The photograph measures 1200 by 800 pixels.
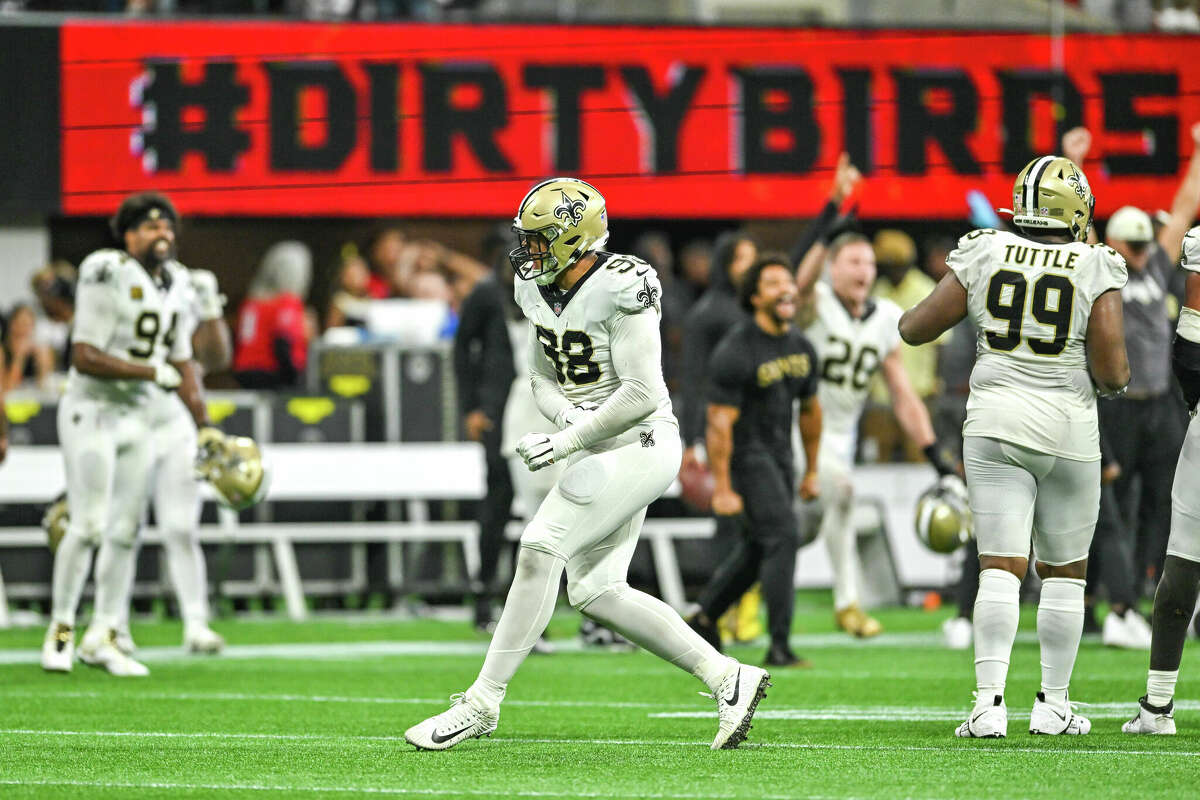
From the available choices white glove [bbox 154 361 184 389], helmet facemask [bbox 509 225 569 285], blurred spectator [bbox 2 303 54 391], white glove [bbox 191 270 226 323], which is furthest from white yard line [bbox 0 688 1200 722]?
blurred spectator [bbox 2 303 54 391]

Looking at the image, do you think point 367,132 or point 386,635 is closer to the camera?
point 386,635

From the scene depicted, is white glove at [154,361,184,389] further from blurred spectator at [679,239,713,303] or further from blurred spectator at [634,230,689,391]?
blurred spectator at [679,239,713,303]

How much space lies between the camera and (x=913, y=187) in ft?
62.2

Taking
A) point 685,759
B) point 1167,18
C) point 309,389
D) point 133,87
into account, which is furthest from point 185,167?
point 685,759

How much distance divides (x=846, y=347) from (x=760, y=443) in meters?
1.67

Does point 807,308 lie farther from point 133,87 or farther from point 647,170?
point 133,87

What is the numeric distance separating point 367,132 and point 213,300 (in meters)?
7.04

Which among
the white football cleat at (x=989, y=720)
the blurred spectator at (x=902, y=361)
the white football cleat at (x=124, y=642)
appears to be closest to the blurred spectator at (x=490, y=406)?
the white football cleat at (x=124, y=642)

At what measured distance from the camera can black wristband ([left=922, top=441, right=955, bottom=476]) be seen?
1138 centimetres

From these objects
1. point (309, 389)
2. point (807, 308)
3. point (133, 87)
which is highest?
point (133, 87)

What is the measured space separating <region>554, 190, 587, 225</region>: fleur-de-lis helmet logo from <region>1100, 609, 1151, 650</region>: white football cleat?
18.7 ft

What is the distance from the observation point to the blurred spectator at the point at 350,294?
1727cm

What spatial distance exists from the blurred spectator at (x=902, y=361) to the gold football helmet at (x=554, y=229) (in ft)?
31.8

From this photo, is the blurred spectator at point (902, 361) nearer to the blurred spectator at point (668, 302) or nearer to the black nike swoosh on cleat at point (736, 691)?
the blurred spectator at point (668, 302)
